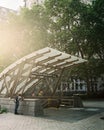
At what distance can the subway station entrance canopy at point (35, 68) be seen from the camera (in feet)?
60.6

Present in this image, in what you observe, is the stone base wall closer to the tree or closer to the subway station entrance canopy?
the subway station entrance canopy

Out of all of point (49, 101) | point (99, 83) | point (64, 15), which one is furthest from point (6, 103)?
point (99, 83)

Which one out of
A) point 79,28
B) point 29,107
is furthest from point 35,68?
point 79,28

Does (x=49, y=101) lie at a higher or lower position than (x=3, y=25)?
lower

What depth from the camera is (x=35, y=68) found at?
22.3 metres

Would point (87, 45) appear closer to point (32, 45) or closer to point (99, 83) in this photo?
point (32, 45)

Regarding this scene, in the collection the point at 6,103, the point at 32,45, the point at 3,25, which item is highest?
the point at 3,25

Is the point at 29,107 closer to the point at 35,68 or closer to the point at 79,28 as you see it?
the point at 35,68

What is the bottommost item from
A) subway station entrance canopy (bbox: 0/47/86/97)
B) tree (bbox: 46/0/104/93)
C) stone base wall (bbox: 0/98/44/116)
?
stone base wall (bbox: 0/98/44/116)

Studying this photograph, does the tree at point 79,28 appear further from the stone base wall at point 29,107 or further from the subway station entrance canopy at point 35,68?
the stone base wall at point 29,107

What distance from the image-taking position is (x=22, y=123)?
13992mm

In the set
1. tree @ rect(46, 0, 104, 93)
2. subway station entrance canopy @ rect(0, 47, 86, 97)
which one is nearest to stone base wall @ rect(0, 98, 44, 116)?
subway station entrance canopy @ rect(0, 47, 86, 97)

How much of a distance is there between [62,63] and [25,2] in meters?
69.5

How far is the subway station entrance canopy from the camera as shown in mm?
18484
